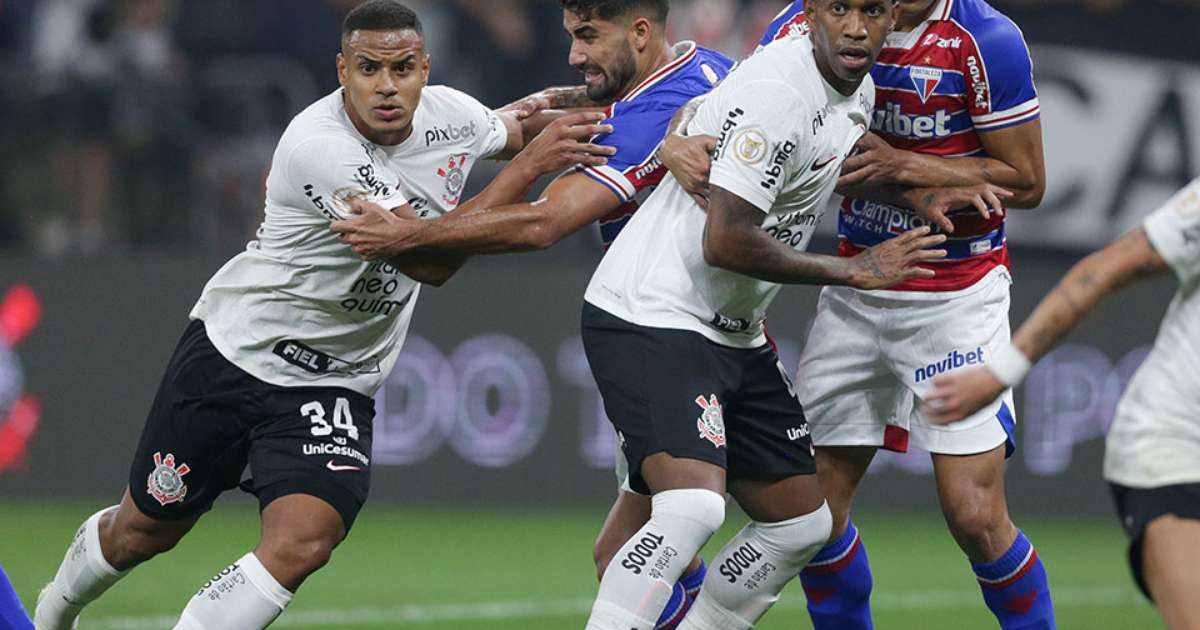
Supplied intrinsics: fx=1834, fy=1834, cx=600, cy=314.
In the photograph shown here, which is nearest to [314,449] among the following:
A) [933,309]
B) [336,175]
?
[336,175]

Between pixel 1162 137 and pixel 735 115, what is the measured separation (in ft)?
27.8

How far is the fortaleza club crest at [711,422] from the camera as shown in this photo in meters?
6.01

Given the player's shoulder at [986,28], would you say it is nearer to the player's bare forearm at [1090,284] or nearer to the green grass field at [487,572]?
the player's bare forearm at [1090,284]

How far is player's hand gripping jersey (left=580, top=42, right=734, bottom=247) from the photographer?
6281mm

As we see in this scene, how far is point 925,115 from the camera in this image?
665 cm

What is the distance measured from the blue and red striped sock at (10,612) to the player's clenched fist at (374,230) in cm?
156

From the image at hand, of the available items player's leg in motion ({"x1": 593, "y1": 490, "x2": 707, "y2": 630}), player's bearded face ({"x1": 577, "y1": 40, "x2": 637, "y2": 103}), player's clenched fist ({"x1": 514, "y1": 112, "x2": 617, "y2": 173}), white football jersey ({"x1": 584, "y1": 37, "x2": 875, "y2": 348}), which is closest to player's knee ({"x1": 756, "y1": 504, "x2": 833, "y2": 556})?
white football jersey ({"x1": 584, "y1": 37, "x2": 875, "y2": 348})

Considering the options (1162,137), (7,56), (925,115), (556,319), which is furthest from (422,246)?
(1162,137)

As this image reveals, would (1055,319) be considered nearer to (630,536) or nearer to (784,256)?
(784,256)

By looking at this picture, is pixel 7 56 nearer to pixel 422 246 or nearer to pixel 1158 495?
pixel 422 246

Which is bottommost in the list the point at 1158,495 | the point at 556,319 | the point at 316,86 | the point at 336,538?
the point at 556,319

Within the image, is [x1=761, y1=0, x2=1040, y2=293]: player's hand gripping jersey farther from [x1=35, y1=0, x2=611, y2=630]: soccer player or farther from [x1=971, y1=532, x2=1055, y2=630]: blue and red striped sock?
[x1=971, y1=532, x2=1055, y2=630]: blue and red striped sock

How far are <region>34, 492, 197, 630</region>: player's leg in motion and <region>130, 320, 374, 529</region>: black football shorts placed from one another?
88mm

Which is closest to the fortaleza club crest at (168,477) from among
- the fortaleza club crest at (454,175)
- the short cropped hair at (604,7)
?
the fortaleza club crest at (454,175)
